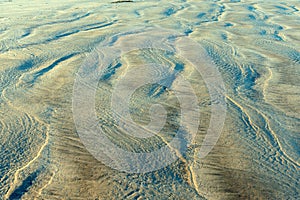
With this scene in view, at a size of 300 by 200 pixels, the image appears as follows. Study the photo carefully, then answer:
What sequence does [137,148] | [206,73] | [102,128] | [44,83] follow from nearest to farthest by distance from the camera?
[137,148] < [102,128] < [44,83] < [206,73]

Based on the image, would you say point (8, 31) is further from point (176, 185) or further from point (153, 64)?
point (176, 185)

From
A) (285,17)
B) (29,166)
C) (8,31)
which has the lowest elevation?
(285,17)

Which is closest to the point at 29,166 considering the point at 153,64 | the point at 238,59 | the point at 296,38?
the point at 153,64

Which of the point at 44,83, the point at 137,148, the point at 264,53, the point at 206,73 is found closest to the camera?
the point at 137,148

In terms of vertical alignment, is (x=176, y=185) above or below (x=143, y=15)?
above

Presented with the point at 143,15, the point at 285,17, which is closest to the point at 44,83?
the point at 143,15

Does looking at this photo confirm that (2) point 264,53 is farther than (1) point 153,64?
Yes

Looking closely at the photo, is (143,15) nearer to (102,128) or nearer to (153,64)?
(153,64)
